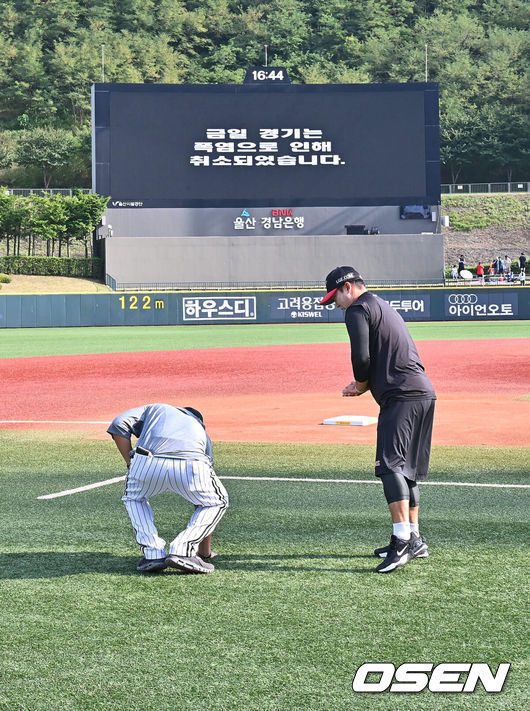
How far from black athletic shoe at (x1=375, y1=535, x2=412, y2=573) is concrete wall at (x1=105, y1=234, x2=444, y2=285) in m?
57.1

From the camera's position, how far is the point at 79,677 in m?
4.34

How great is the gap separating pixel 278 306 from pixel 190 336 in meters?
9.28

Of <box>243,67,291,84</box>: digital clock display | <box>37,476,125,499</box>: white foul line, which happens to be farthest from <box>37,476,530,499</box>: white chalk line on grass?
<box>243,67,291,84</box>: digital clock display

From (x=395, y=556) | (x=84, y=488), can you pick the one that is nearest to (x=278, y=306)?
(x=84, y=488)

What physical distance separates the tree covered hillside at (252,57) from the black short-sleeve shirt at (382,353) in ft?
349

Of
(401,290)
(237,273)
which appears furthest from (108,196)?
(401,290)

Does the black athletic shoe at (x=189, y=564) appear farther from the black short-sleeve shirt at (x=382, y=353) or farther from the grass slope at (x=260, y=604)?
the black short-sleeve shirt at (x=382, y=353)

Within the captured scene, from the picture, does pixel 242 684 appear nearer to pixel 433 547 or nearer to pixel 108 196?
pixel 433 547

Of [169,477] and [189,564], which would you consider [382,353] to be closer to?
[169,477]

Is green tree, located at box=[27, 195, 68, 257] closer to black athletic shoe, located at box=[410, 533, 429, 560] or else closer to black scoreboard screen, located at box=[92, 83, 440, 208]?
black scoreboard screen, located at box=[92, 83, 440, 208]

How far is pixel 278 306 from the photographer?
4797cm

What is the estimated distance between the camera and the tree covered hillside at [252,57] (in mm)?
112938

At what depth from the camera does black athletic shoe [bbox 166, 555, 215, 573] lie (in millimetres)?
5957

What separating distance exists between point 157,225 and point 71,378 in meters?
43.3
